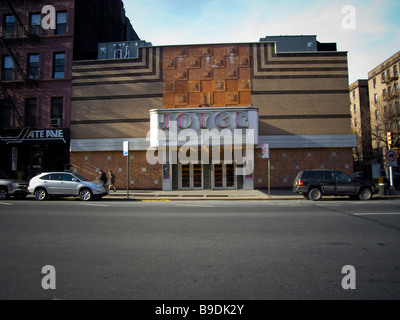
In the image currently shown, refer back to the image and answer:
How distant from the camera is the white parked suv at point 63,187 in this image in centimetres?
1437

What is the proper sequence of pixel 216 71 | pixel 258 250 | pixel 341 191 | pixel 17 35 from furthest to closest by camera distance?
1. pixel 17 35
2. pixel 216 71
3. pixel 341 191
4. pixel 258 250

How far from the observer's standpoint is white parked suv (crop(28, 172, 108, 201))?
47.1ft

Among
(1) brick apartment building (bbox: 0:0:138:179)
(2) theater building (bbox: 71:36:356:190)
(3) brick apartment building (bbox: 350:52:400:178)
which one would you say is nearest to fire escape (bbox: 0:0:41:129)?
(1) brick apartment building (bbox: 0:0:138:179)

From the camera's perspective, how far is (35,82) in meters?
21.7

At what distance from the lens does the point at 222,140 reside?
17922 mm

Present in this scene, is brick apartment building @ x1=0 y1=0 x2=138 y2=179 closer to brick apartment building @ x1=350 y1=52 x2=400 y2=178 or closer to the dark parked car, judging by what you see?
the dark parked car

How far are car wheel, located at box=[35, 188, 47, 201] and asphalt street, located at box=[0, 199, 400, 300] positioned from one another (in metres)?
6.76

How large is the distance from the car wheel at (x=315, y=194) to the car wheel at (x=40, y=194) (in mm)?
14400

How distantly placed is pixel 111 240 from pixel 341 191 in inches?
496

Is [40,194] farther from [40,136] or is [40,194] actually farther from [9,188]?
[40,136]

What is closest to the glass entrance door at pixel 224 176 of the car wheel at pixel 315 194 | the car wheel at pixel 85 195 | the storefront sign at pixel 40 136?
the car wheel at pixel 315 194

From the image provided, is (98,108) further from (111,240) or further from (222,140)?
(111,240)

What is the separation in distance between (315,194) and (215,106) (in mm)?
10195
